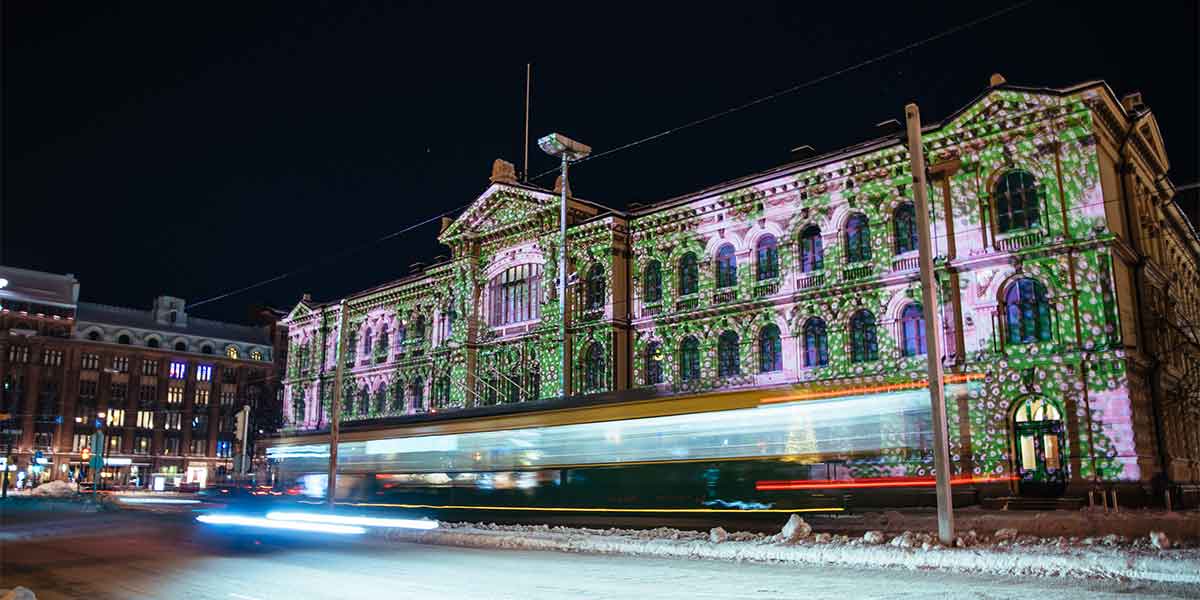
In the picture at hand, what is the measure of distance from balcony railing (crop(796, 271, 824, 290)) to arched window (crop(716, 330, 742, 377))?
3391 millimetres

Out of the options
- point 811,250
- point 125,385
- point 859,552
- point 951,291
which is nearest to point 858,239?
point 811,250

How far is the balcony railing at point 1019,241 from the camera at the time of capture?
91.2 ft

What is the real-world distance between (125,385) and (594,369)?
62.4m

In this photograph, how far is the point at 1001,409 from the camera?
27719mm

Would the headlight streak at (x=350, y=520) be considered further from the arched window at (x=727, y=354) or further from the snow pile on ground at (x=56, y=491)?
the snow pile on ground at (x=56, y=491)

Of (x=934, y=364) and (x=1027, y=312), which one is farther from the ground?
(x=1027, y=312)

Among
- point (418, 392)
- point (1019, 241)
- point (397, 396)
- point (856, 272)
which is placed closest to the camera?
point (1019, 241)

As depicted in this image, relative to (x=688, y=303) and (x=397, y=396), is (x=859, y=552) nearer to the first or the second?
(x=688, y=303)

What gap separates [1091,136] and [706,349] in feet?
49.1

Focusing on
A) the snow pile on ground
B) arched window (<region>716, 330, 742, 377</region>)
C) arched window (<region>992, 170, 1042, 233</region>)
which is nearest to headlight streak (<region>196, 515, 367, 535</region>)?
arched window (<region>716, 330, 742, 377</region>)

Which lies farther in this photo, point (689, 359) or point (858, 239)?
point (689, 359)

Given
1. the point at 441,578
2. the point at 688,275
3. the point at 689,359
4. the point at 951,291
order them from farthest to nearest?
the point at 688,275 < the point at 689,359 < the point at 951,291 < the point at 441,578

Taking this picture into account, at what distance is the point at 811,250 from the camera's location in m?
33.3

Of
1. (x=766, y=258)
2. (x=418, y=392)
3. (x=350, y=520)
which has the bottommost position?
(x=350, y=520)
